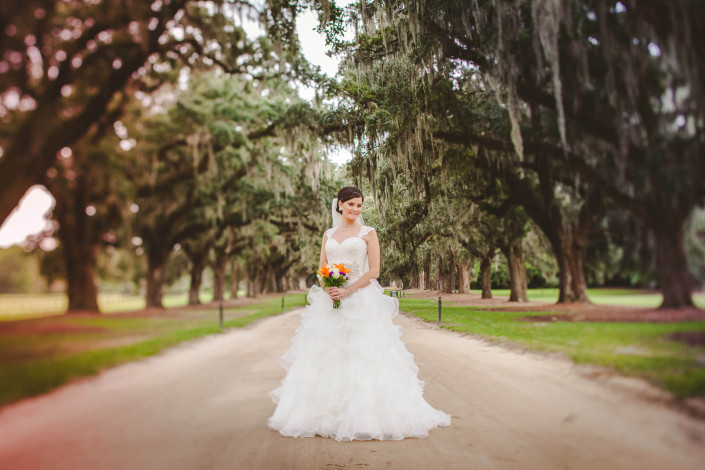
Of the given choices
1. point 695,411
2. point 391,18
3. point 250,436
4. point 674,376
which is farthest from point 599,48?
point 250,436

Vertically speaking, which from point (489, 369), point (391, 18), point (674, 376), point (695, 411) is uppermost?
point (391, 18)

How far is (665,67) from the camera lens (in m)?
2.01

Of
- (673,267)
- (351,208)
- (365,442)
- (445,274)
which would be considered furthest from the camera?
(445,274)

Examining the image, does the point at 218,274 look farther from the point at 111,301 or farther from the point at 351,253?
the point at 111,301

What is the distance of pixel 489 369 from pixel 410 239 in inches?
73.6

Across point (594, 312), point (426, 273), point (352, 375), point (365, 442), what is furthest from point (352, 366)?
point (594, 312)

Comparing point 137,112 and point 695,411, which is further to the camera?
point 137,112

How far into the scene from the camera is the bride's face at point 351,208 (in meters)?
4.09

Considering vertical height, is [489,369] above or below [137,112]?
below

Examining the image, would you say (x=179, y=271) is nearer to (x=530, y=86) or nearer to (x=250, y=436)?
(x=250, y=436)

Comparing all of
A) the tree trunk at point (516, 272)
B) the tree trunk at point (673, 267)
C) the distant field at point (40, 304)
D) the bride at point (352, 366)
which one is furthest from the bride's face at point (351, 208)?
the tree trunk at point (673, 267)

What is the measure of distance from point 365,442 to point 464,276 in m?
2.32

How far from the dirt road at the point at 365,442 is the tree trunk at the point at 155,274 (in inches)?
18.8

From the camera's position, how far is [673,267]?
2.08 m
